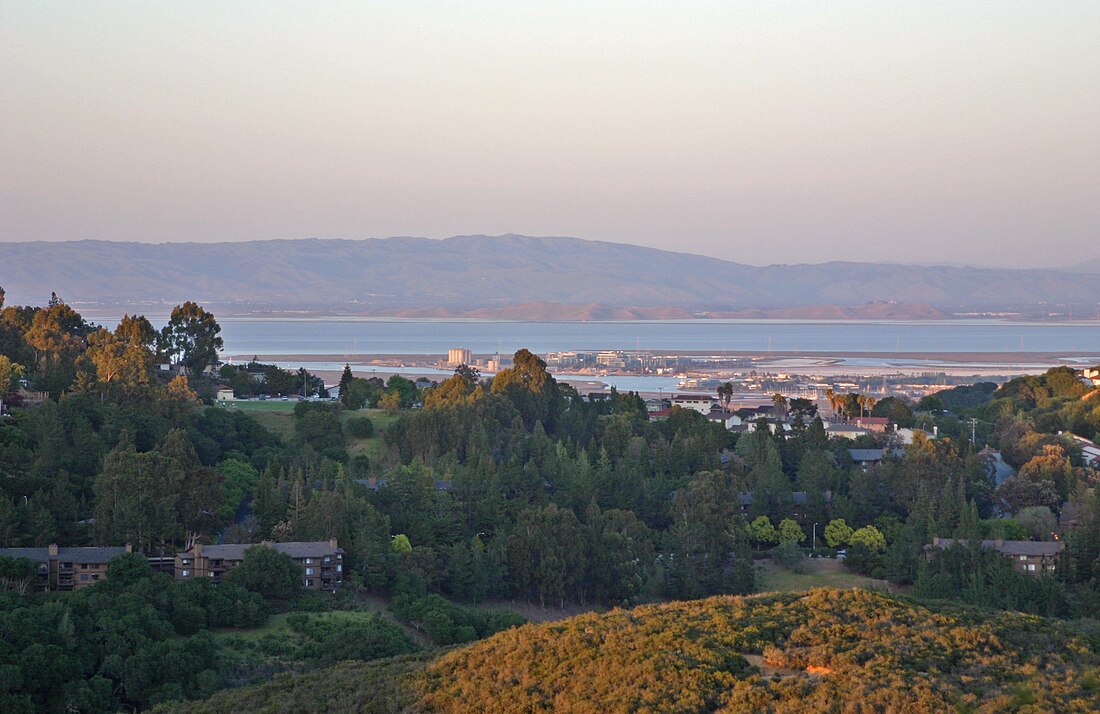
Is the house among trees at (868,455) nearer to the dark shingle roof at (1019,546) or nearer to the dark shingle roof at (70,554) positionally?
the dark shingle roof at (1019,546)

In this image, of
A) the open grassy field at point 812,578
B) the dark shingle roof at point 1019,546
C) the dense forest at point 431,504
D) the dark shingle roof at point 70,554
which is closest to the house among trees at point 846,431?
the dense forest at point 431,504

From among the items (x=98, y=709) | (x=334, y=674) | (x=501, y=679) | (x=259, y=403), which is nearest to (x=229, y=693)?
(x=334, y=674)

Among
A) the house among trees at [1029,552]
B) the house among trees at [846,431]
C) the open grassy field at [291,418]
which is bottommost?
the house among trees at [1029,552]

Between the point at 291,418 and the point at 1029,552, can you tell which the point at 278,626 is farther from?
the point at 291,418

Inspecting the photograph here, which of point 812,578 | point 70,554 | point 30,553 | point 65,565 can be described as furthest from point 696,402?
point 30,553

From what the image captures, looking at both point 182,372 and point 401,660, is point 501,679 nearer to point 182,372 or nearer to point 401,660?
point 401,660

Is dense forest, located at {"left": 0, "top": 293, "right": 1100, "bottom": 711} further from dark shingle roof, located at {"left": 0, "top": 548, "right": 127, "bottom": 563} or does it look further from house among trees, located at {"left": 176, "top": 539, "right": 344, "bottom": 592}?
dark shingle roof, located at {"left": 0, "top": 548, "right": 127, "bottom": 563}
